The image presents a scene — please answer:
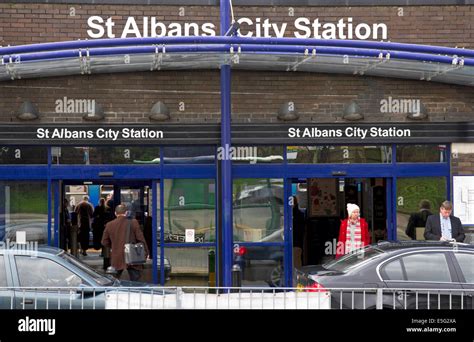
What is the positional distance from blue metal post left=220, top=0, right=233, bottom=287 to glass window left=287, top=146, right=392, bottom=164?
67.2 inches

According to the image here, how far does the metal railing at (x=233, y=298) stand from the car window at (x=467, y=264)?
90cm

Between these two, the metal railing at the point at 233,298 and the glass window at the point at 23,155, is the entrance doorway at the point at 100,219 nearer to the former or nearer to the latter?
the glass window at the point at 23,155

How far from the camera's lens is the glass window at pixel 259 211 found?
14.9 meters

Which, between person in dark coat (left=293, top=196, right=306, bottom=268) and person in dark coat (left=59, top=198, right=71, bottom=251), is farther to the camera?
person in dark coat (left=293, top=196, right=306, bottom=268)

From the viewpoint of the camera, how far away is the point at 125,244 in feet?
43.5

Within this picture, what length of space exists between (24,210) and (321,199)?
6.03 metres

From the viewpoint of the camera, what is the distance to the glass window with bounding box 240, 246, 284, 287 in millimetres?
14859

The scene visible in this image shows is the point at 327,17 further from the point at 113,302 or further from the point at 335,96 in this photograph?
the point at 113,302

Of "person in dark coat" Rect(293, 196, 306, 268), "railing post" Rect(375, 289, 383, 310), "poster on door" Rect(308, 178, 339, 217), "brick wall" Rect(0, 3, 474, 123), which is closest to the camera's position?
"railing post" Rect(375, 289, 383, 310)

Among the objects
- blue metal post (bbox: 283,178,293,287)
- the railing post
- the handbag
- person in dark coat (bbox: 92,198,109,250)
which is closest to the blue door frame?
blue metal post (bbox: 283,178,293,287)

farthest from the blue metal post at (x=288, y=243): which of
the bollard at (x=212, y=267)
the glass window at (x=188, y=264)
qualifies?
the glass window at (x=188, y=264)

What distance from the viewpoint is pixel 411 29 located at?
579 inches

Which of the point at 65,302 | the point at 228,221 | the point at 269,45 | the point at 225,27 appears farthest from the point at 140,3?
the point at 65,302

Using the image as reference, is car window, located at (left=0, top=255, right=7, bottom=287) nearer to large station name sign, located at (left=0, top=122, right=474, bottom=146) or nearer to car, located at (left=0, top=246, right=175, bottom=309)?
car, located at (left=0, top=246, right=175, bottom=309)
